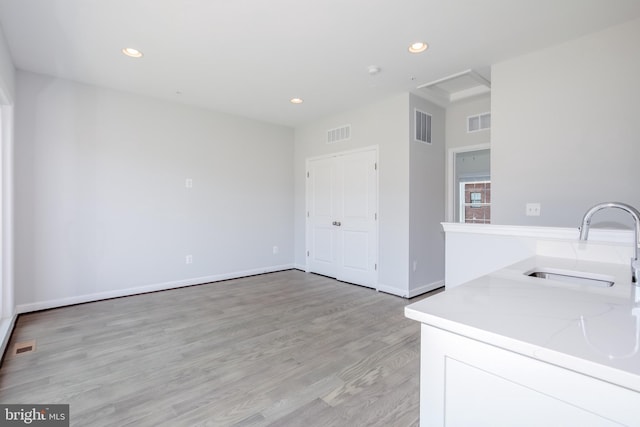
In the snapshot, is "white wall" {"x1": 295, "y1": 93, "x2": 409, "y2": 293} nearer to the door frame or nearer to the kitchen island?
the door frame

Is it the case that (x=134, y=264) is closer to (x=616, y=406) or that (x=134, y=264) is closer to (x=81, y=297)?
(x=81, y=297)

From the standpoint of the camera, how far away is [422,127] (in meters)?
4.14

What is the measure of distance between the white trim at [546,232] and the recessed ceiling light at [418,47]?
5.43 feet

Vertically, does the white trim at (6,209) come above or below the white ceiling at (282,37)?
below

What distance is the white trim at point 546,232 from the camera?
162cm

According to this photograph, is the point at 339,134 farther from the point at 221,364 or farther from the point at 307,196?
the point at 221,364

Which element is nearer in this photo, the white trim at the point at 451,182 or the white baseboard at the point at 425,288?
the white baseboard at the point at 425,288

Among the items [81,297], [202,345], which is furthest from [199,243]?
[202,345]

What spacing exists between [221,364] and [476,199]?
692 cm

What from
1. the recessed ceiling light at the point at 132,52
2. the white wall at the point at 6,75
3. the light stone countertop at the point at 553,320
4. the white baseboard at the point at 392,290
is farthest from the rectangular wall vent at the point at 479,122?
the white wall at the point at 6,75

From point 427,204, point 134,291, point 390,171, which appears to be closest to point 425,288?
point 427,204

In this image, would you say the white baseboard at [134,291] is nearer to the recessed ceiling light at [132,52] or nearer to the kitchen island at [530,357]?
the recessed ceiling light at [132,52]

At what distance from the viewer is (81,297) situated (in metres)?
3.65

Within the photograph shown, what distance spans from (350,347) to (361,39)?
2650mm
